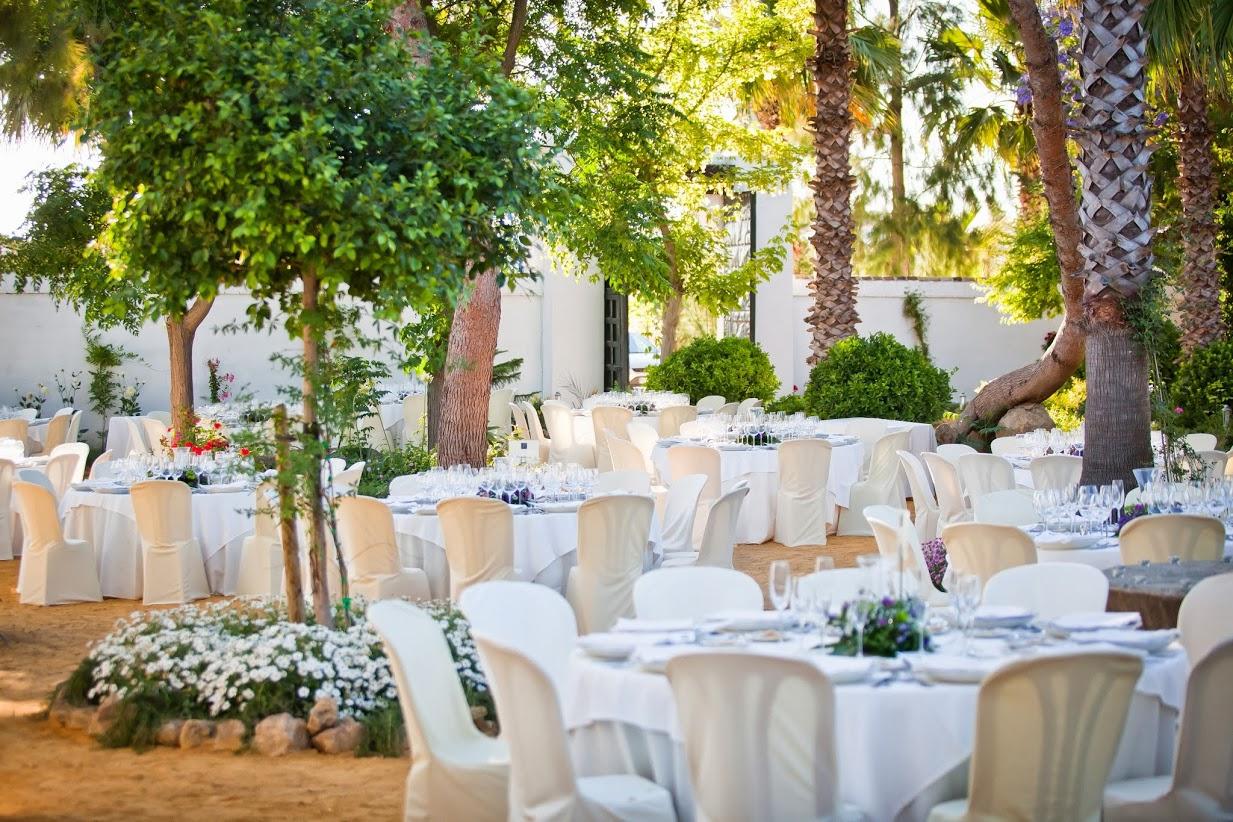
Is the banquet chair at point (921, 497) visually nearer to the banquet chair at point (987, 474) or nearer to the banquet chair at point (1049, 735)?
the banquet chair at point (987, 474)

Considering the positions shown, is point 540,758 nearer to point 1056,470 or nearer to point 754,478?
point 1056,470

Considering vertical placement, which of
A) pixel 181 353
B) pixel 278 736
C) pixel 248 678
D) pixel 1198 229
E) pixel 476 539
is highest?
pixel 1198 229

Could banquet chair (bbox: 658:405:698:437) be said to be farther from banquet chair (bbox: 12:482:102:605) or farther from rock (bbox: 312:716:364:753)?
rock (bbox: 312:716:364:753)

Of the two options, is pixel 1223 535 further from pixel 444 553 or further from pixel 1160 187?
pixel 1160 187

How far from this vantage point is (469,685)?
7129mm

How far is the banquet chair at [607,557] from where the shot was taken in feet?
27.5

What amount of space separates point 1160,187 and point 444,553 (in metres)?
15.8

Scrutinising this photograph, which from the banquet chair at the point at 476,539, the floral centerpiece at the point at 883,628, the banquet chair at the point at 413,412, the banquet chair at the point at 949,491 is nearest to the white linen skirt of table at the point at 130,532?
the banquet chair at the point at 476,539

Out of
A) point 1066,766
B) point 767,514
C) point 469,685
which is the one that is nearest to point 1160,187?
point 767,514

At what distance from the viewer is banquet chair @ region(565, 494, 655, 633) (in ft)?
27.5

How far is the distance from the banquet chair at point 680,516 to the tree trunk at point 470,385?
3.06 m

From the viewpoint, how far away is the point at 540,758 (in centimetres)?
437

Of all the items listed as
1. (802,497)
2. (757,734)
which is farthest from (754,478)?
(757,734)

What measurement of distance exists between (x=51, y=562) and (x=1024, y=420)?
1084cm
